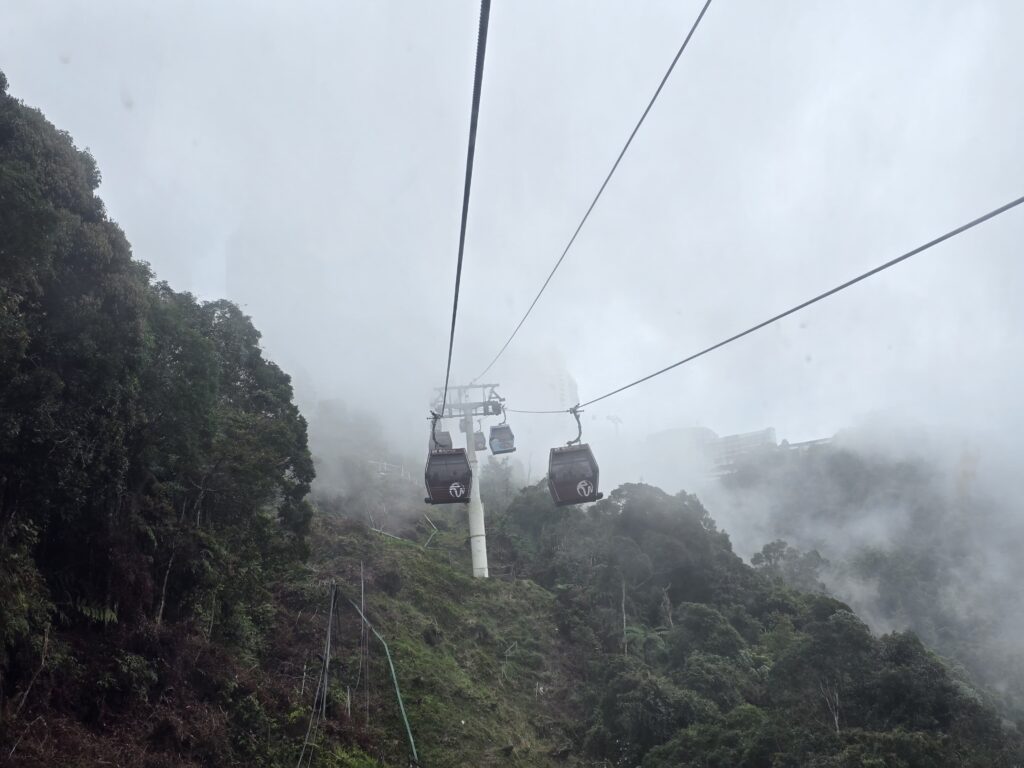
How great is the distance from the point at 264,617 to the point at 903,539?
43164 mm

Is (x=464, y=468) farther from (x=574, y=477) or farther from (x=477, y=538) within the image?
(x=477, y=538)

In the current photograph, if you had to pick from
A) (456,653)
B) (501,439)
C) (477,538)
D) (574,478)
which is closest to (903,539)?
(477,538)

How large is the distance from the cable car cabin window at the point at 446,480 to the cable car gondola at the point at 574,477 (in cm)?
167

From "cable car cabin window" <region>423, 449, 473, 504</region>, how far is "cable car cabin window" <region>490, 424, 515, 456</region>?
1161 cm

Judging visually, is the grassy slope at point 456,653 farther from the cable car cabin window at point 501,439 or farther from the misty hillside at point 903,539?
the misty hillside at point 903,539

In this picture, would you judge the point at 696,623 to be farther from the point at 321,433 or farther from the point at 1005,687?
the point at 321,433

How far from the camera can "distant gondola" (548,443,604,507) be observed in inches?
557

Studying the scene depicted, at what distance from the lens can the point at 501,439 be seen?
2684 cm

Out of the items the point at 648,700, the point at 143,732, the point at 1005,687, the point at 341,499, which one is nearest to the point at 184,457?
the point at 143,732

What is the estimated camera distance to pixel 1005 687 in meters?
29.3

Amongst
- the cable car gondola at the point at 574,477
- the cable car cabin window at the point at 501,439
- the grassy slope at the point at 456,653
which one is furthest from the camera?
the cable car cabin window at the point at 501,439

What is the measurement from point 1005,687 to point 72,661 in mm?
32716

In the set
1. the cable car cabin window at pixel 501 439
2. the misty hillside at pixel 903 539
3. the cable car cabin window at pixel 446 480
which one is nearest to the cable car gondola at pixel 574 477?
the cable car cabin window at pixel 446 480

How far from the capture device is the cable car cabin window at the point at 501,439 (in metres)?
26.6
